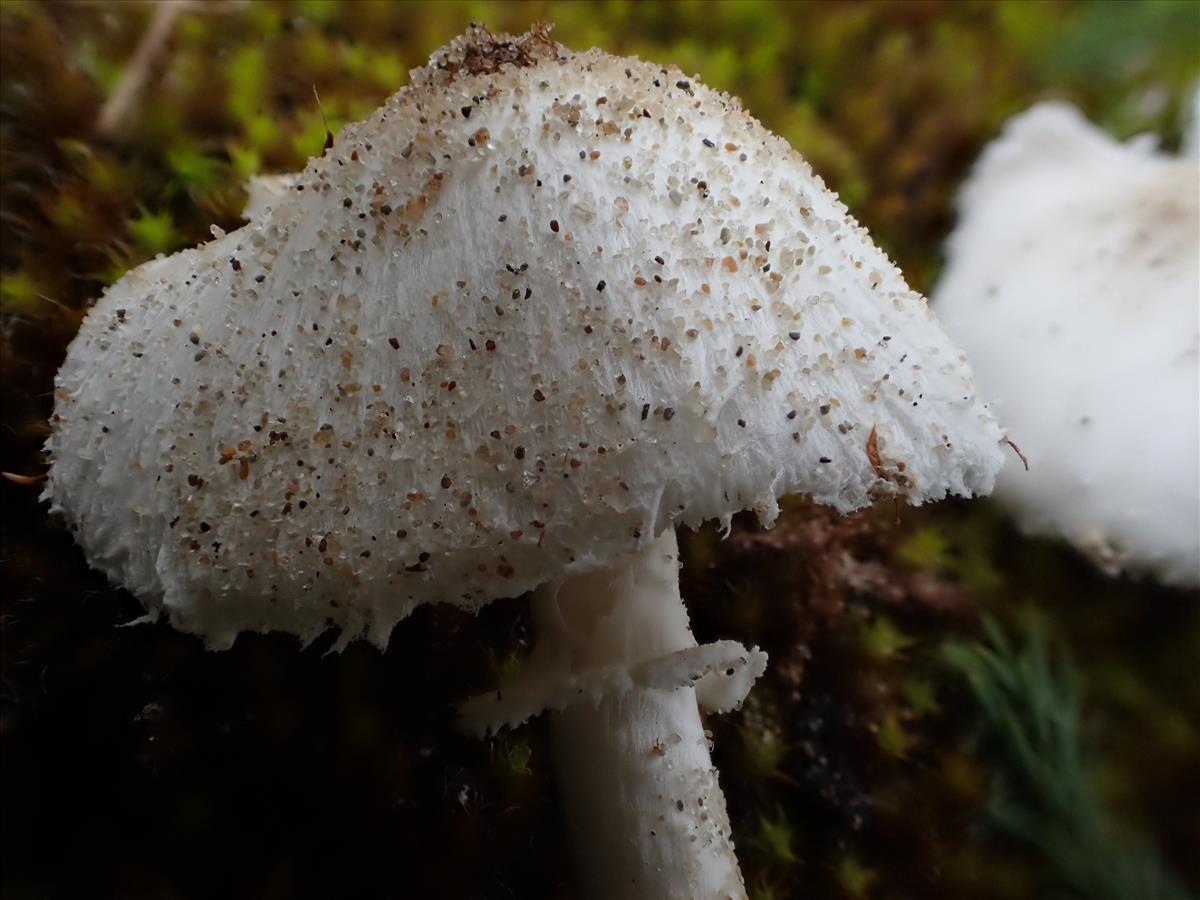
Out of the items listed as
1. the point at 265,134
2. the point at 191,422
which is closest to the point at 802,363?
the point at 191,422

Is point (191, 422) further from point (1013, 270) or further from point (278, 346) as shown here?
point (1013, 270)

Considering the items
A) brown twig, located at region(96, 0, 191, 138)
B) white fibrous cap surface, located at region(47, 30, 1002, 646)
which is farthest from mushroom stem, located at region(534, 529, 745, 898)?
brown twig, located at region(96, 0, 191, 138)

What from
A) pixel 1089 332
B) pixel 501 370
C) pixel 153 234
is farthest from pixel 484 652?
pixel 1089 332

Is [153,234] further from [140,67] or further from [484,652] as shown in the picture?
[484,652]

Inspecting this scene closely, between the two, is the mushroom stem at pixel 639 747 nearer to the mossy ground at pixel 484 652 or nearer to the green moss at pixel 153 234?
the mossy ground at pixel 484 652

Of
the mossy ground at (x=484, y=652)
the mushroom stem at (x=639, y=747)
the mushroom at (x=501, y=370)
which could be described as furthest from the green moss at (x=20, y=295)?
the mushroom stem at (x=639, y=747)

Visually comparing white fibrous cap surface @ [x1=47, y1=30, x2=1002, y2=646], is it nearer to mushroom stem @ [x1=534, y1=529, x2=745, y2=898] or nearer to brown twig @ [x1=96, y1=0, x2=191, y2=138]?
mushroom stem @ [x1=534, y1=529, x2=745, y2=898]
